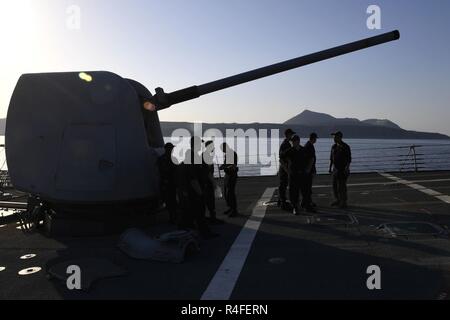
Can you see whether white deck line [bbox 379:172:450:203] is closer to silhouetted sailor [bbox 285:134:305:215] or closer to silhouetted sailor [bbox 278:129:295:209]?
silhouetted sailor [bbox 285:134:305:215]

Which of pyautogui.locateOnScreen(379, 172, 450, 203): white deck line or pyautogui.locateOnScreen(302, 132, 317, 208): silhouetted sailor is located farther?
pyautogui.locateOnScreen(379, 172, 450, 203): white deck line

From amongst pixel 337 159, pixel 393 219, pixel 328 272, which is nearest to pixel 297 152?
pixel 337 159

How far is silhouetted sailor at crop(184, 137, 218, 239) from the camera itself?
25.7ft

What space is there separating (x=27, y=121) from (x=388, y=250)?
269 inches

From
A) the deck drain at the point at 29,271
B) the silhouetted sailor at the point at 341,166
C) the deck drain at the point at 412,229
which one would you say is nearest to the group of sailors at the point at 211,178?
the silhouetted sailor at the point at 341,166

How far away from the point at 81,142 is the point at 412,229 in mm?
6172

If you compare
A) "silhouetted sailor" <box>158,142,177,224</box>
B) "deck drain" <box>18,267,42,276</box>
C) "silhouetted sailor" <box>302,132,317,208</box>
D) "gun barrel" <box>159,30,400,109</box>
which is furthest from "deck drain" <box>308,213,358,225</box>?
"deck drain" <box>18,267,42,276</box>

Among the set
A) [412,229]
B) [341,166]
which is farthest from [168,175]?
[412,229]

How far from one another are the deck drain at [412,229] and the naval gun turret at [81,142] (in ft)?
14.8

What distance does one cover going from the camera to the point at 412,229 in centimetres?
775

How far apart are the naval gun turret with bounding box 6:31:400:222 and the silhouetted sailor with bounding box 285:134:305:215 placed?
3142 mm

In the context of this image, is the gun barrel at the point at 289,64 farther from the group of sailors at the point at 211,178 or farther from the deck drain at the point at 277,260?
the deck drain at the point at 277,260

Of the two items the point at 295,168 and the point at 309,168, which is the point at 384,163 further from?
the point at 295,168
